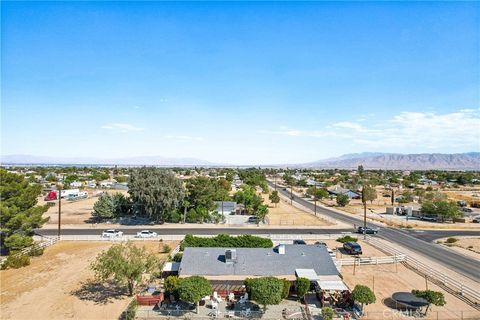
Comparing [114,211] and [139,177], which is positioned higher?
[139,177]

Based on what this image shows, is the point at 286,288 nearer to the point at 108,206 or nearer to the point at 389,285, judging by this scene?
the point at 389,285

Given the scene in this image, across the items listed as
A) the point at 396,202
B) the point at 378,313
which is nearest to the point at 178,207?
the point at 378,313

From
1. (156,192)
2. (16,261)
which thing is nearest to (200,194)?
(156,192)

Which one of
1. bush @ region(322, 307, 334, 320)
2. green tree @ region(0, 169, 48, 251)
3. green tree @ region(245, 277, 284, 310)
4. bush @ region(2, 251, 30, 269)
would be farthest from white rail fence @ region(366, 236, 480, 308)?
green tree @ region(0, 169, 48, 251)

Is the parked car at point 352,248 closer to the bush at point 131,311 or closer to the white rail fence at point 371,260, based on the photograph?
the white rail fence at point 371,260

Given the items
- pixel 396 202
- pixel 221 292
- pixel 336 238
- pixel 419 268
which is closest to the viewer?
pixel 221 292

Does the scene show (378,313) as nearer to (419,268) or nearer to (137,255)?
(419,268)

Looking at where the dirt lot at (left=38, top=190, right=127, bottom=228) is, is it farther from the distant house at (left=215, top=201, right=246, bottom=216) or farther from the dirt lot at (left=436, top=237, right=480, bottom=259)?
the dirt lot at (left=436, top=237, right=480, bottom=259)
